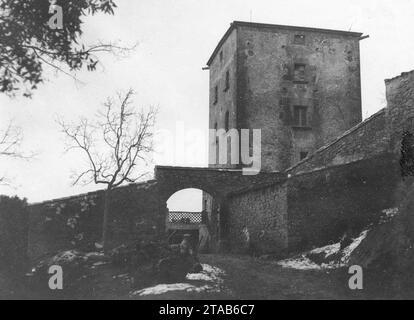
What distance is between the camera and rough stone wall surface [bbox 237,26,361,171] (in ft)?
79.2

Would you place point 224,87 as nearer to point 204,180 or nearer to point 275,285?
point 204,180

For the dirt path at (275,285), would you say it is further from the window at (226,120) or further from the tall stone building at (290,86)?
the window at (226,120)

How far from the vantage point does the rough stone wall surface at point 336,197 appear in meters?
13.9

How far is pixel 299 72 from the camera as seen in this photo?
25.1m

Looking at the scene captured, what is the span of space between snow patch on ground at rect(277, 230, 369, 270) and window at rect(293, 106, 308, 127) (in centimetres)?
1253

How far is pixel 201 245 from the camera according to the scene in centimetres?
2302

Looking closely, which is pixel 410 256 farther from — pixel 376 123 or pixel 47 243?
pixel 47 243

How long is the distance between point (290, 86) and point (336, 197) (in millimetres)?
11901

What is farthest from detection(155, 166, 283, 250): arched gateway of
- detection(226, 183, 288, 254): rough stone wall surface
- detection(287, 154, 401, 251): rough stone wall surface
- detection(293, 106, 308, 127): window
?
detection(287, 154, 401, 251): rough stone wall surface

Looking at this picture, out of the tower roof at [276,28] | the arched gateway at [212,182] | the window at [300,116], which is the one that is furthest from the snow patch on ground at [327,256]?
the tower roof at [276,28]

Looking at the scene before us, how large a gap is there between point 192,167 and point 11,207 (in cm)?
986

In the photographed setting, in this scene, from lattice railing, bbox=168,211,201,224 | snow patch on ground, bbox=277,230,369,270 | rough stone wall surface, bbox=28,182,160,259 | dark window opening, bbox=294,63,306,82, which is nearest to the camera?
snow patch on ground, bbox=277,230,369,270

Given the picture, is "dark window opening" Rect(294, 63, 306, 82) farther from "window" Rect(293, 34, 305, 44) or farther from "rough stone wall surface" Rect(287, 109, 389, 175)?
"rough stone wall surface" Rect(287, 109, 389, 175)

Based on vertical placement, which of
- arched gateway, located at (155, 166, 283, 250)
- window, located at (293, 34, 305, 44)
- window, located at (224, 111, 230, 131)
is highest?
window, located at (293, 34, 305, 44)
